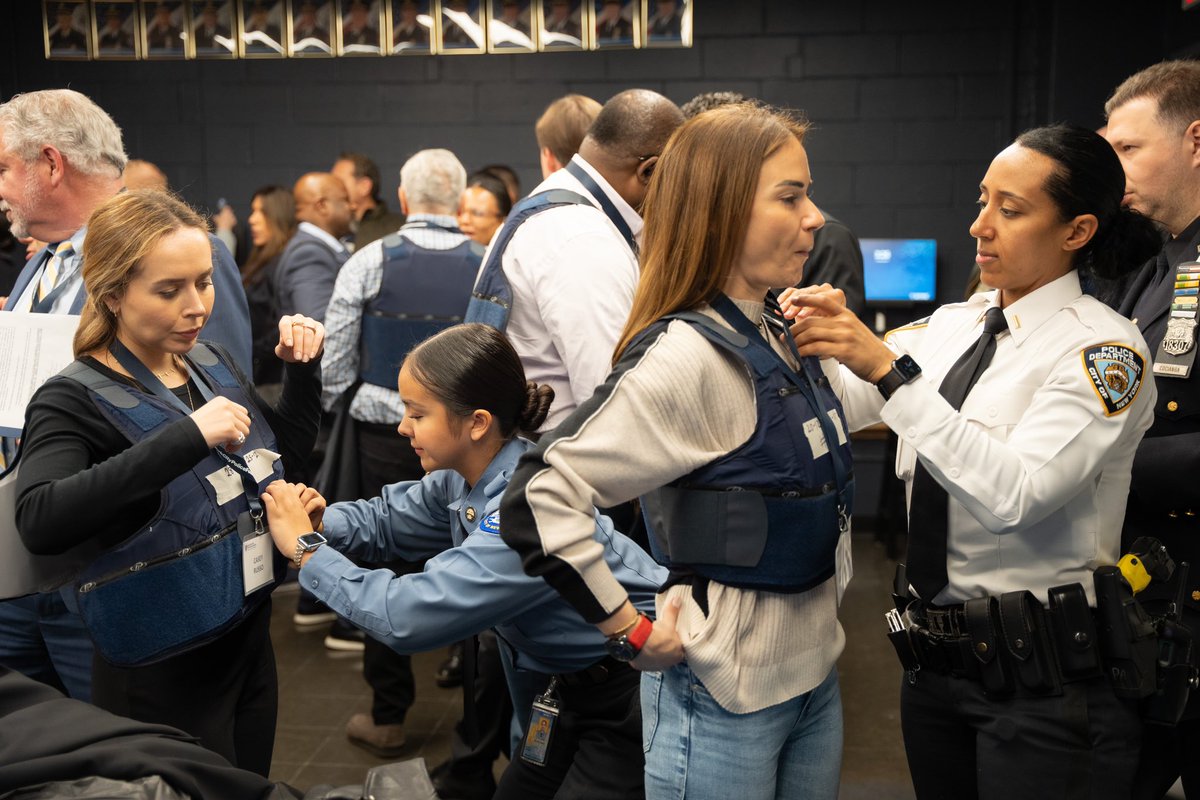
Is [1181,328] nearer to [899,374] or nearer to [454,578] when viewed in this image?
[899,374]

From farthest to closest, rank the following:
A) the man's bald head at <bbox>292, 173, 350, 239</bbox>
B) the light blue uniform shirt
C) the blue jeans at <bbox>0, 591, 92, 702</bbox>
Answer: the man's bald head at <bbox>292, 173, 350, 239</bbox> → the blue jeans at <bbox>0, 591, 92, 702</bbox> → the light blue uniform shirt

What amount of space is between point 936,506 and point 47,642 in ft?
5.48

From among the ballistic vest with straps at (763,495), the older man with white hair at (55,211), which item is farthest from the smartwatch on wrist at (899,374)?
the older man with white hair at (55,211)

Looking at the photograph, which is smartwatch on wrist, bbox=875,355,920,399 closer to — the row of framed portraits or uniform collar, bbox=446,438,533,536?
uniform collar, bbox=446,438,533,536

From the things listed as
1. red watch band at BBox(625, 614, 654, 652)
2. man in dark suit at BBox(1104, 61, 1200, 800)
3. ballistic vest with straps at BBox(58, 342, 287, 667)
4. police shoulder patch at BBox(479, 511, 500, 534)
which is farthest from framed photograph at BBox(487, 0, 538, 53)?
red watch band at BBox(625, 614, 654, 652)

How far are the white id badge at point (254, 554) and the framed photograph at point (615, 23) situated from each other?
4965 millimetres

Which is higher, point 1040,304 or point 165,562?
point 1040,304

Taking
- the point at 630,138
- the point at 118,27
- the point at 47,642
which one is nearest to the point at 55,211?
the point at 47,642

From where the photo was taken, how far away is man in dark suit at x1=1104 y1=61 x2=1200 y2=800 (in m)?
1.89

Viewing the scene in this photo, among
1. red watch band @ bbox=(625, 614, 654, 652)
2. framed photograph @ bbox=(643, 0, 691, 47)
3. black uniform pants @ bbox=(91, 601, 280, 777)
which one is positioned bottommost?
black uniform pants @ bbox=(91, 601, 280, 777)

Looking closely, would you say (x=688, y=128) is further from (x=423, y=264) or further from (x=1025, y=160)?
(x=423, y=264)

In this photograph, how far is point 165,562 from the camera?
5.74ft

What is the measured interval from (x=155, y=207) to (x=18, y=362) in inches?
17.5

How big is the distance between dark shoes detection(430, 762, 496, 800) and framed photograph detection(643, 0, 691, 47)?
181 inches
